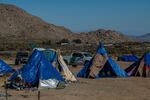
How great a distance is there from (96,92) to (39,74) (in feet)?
11.8

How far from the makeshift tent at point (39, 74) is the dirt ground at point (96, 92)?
34.7 inches

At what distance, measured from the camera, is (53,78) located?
2436 centimetres

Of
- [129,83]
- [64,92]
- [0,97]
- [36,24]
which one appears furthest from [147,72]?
[36,24]

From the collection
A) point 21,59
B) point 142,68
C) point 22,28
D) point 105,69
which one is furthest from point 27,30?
point 105,69

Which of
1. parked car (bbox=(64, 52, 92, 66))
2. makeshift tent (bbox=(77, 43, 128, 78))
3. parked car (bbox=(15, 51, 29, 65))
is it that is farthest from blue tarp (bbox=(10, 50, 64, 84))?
parked car (bbox=(15, 51, 29, 65))

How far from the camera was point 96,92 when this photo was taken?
2250cm

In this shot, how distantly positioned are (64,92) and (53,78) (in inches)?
91.6

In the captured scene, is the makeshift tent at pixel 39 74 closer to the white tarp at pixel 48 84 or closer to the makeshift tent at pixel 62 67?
the white tarp at pixel 48 84

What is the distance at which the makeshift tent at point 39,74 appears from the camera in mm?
24047

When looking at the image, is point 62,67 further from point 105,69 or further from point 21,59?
point 21,59

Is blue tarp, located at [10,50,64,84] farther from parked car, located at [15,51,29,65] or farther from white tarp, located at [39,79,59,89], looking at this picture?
parked car, located at [15,51,29,65]

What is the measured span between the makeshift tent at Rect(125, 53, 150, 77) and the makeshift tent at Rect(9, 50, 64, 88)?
8392 millimetres

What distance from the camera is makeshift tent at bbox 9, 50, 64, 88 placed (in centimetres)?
2405

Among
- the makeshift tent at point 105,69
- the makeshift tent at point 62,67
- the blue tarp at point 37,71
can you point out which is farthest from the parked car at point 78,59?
the blue tarp at point 37,71
